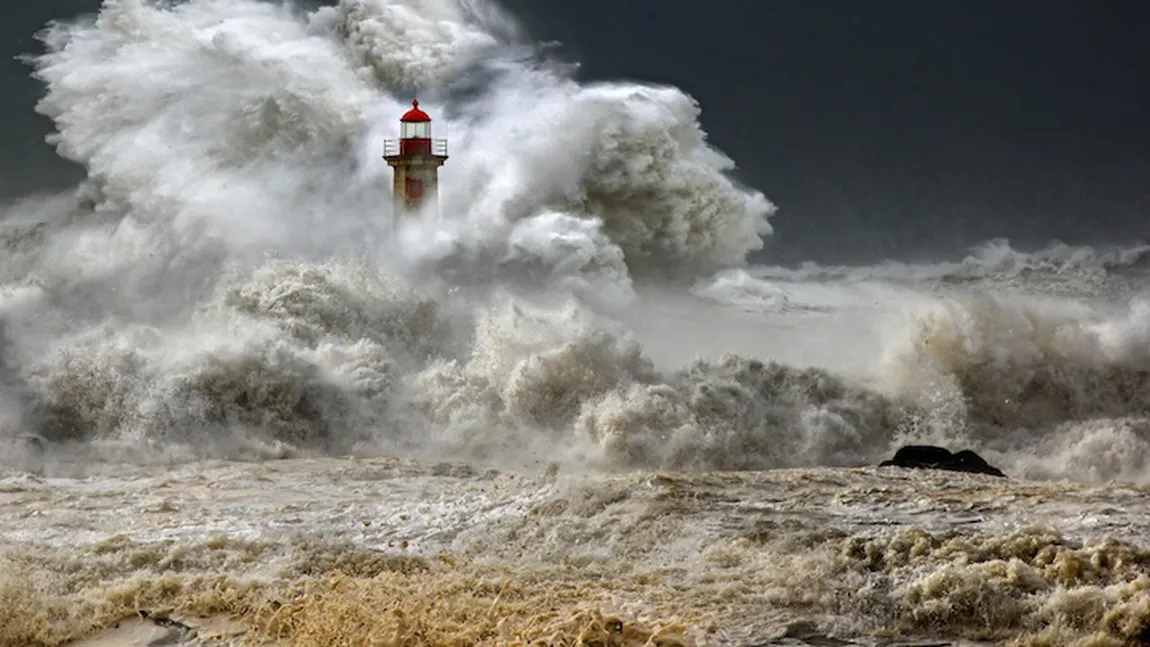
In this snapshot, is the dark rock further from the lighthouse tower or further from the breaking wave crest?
the lighthouse tower

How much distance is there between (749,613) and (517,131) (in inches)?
532

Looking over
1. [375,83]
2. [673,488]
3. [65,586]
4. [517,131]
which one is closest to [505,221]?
[517,131]

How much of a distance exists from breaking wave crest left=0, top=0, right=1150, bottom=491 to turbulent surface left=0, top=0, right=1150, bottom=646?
51mm

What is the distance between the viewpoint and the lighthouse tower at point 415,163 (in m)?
20.1

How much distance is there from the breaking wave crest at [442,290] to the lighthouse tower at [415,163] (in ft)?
0.84

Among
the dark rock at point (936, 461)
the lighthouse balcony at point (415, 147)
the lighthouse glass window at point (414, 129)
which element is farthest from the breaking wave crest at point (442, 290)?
the dark rock at point (936, 461)

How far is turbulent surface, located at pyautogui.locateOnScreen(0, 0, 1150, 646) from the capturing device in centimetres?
712

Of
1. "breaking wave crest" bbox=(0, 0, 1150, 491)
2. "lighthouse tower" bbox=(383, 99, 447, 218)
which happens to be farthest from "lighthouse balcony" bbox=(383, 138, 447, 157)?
"breaking wave crest" bbox=(0, 0, 1150, 491)

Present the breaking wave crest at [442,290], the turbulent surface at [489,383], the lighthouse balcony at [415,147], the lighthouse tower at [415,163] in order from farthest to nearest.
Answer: the lighthouse balcony at [415,147] < the lighthouse tower at [415,163] < the breaking wave crest at [442,290] < the turbulent surface at [489,383]

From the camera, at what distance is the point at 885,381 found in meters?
15.2

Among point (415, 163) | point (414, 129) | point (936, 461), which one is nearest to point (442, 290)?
point (415, 163)

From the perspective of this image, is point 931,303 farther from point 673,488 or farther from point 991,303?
point 673,488

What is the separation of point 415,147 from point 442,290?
3057 millimetres

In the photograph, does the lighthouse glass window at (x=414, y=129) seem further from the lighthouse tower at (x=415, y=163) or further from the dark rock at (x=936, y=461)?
the dark rock at (x=936, y=461)
